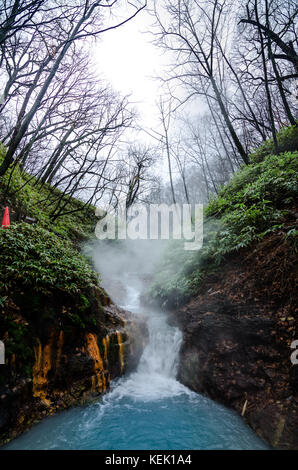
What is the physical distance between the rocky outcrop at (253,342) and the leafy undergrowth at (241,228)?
0.47 meters

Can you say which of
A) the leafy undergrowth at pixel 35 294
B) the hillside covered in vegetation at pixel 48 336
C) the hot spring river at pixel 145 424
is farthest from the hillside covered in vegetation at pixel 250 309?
the leafy undergrowth at pixel 35 294

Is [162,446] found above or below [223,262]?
below

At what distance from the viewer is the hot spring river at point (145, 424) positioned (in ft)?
10.9

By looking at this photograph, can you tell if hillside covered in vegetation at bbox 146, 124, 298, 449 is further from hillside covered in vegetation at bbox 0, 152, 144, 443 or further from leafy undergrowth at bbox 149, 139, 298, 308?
hillside covered in vegetation at bbox 0, 152, 144, 443

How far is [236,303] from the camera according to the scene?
5.17m

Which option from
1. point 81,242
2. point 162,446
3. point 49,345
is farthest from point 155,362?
point 81,242

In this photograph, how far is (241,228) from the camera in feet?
21.7

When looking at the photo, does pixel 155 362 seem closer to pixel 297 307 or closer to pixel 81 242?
pixel 297 307

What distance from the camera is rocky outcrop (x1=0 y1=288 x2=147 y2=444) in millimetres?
3186

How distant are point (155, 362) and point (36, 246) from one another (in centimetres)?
462

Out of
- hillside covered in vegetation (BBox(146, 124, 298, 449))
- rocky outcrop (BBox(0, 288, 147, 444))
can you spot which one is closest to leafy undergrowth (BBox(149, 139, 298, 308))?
hillside covered in vegetation (BBox(146, 124, 298, 449))

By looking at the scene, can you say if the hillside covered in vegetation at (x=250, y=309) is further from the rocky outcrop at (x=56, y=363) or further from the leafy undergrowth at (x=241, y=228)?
the rocky outcrop at (x=56, y=363)

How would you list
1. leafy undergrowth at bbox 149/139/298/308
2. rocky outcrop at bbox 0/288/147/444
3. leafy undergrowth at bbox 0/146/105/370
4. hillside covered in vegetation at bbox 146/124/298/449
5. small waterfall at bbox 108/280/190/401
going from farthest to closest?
leafy undergrowth at bbox 149/139/298/308 < small waterfall at bbox 108/280/190/401 < hillside covered in vegetation at bbox 146/124/298/449 < leafy undergrowth at bbox 0/146/105/370 < rocky outcrop at bbox 0/288/147/444

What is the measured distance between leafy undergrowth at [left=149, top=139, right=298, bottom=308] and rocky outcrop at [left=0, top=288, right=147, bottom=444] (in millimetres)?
2896
